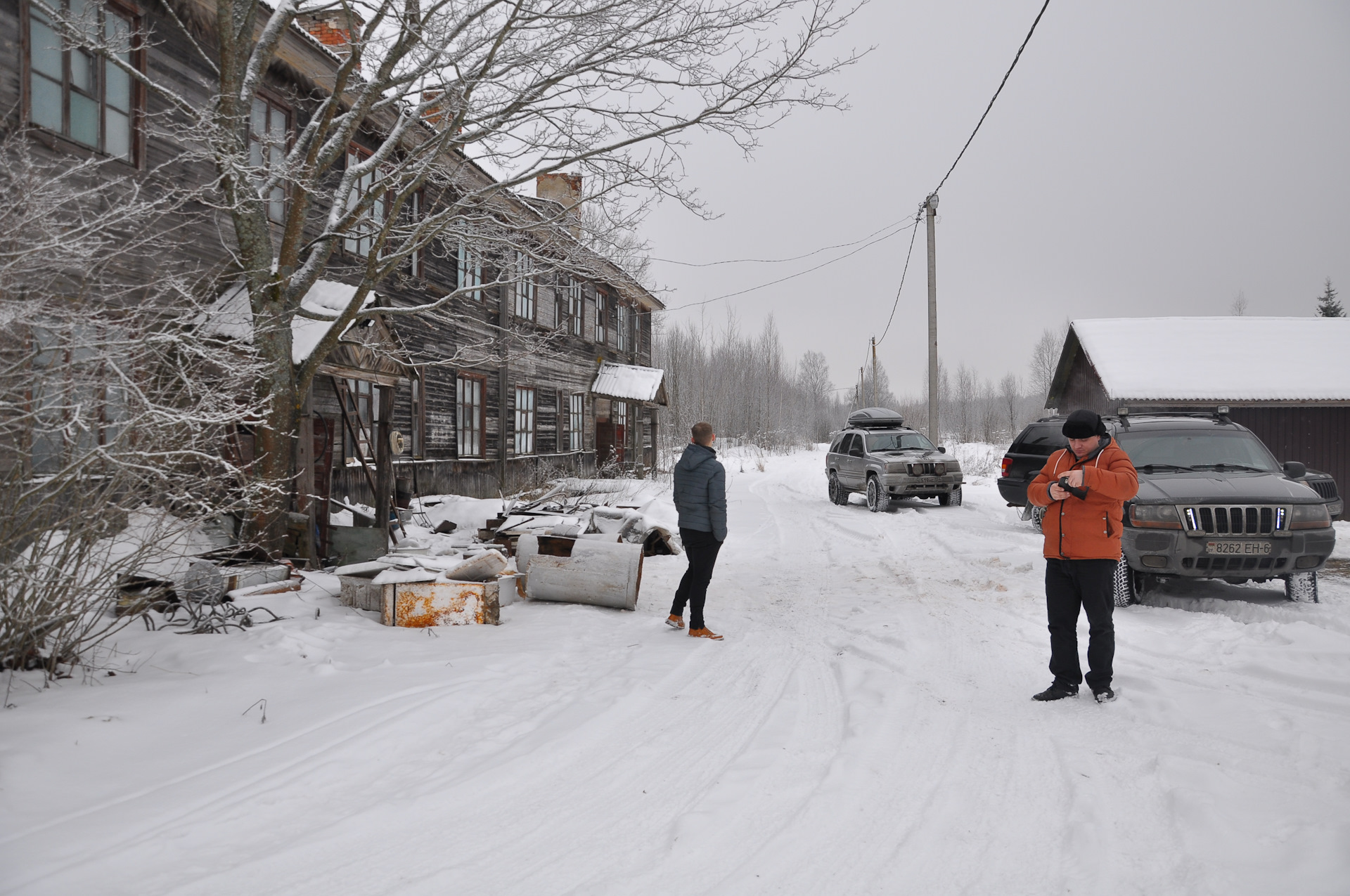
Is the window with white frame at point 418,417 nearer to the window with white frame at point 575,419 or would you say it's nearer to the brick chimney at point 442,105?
the brick chimney at point 442,105

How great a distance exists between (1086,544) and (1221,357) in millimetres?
16467

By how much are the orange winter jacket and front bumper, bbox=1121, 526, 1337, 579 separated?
2630 millimetres

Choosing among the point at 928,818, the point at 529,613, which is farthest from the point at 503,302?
the point at 928,818

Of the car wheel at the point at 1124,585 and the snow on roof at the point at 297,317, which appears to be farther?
the snow on roof at the point at 297,317

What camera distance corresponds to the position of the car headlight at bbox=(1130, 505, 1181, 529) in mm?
6789

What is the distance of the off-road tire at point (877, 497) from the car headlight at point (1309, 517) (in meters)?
8.94

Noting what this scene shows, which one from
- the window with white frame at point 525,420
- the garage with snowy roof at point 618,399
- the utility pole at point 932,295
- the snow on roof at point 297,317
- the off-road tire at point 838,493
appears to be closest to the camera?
the snow on roof at point 297,317

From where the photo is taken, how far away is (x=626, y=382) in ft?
77.3

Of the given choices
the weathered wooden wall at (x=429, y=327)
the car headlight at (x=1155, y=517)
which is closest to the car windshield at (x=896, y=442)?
the weathered wooden wall at (x=429, y=327)

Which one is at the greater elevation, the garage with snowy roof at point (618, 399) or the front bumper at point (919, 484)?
the garage with snowy roof at point (618, 399)

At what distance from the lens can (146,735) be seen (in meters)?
3.68

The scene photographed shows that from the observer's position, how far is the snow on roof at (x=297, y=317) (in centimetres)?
739

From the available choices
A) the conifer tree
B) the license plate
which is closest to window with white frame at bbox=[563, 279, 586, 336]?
the license plate

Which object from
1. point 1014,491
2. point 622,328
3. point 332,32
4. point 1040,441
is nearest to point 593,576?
point 1014,491
